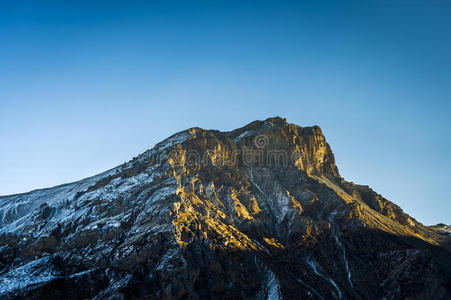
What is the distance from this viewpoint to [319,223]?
12375 centimetres

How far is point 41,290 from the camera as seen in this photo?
8262 centimetres

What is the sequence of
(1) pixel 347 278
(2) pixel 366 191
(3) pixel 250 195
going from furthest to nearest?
(2) pixel 366 191
(3) pixel 250 195
(1) pixel 347 278

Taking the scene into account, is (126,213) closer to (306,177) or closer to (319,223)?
(319,223)

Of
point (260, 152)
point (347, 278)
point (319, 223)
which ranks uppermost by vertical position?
point (260, 152)

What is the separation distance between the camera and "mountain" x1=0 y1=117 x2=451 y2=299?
292 feet

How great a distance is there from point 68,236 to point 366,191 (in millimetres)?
139535

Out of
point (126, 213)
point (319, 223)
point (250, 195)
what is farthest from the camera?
point (250, 195)

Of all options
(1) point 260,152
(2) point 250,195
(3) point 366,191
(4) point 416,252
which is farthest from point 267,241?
(3) point 366,191

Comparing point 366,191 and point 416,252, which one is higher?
point 366,191

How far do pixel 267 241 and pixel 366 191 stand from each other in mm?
87978

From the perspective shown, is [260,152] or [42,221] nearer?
[42,221]

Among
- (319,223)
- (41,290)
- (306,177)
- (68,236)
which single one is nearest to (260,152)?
(306,177)

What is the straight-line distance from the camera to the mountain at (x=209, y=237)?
292 feet

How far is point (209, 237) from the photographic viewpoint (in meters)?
102
